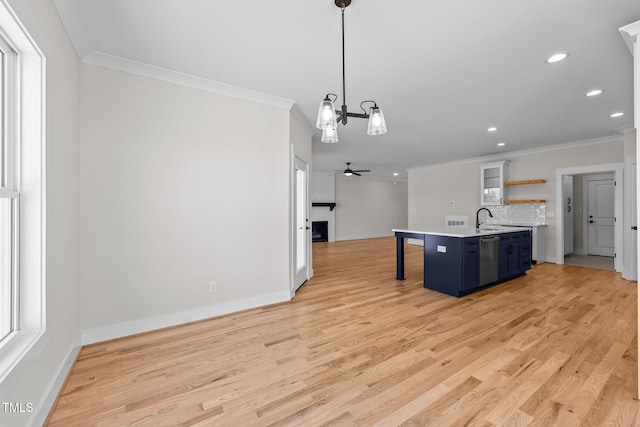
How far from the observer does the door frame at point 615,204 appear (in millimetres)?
4723

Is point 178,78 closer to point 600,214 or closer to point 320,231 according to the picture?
point 320,231

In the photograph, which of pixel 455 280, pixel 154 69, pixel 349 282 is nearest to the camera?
pixel 154 69

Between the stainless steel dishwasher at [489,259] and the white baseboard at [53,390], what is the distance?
4596 millimetres

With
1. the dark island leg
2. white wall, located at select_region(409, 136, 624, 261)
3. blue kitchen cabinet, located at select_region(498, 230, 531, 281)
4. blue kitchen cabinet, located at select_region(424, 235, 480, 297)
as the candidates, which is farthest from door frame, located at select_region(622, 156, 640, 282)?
the dark island leg

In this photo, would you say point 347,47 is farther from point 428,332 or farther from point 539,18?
point 428,332

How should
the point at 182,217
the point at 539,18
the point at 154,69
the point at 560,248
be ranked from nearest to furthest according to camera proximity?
1. the point at 539,18
2. the point at 154,69
3. the point at 182,217
4. the point at 560,248

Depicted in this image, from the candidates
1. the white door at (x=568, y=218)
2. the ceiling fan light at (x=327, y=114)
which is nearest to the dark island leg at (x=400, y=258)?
the ceiling fan light at (x=327, y=114)

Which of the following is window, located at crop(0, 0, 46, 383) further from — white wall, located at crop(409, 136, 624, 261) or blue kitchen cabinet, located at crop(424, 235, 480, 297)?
white wall, located at crop(409, 136, 624, 261)

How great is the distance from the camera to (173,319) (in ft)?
9.00

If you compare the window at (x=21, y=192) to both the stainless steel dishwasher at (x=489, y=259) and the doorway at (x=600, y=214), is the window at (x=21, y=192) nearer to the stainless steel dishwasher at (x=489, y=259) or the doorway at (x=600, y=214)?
the stainless steel dishwasher at (x=489, y=259)

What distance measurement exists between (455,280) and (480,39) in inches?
112

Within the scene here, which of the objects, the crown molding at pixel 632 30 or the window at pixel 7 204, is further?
the crown molding at pixel 632 30

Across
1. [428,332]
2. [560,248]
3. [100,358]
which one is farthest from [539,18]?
[560,248]

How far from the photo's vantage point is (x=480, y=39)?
215cm
